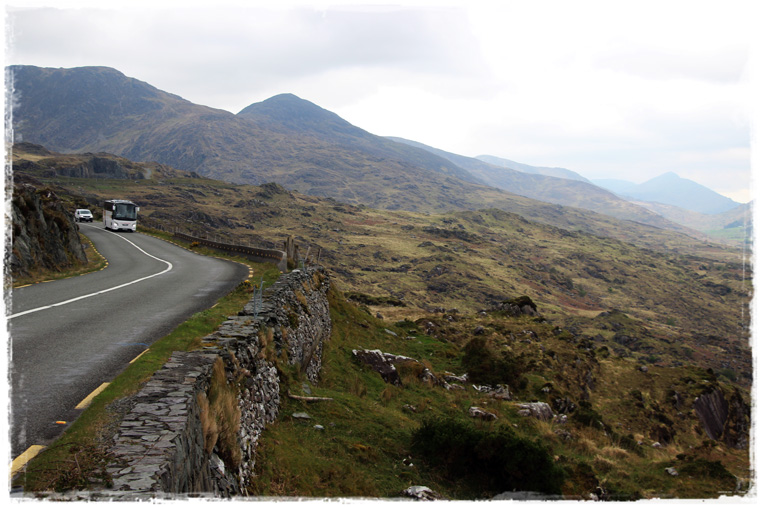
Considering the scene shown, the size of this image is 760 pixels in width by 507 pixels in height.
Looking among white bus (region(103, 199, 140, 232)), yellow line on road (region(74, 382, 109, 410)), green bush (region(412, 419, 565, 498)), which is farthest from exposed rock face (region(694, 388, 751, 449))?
white bus (region(103, 199, 140, 232))

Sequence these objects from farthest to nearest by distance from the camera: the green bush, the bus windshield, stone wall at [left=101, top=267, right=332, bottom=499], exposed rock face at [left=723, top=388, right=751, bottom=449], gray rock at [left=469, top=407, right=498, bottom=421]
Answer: the bus windshield, exposed rock face at [left=723, top=388, right=751, bottom=449], gray rock at [left=469, top=407, right=498, bottom=421], the green bush, stone wall at [left=101, top=267, right=332, bottom=499]

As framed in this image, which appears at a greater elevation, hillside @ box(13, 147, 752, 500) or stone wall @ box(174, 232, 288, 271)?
stone wall @ box(174, 232, 288, 271)

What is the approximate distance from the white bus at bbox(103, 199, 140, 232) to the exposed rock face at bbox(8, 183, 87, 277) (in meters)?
28.2

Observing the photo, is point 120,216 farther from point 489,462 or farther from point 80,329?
point 489,462

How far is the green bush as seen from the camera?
36.9ft

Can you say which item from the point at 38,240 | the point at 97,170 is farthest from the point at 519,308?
the point at 97,170

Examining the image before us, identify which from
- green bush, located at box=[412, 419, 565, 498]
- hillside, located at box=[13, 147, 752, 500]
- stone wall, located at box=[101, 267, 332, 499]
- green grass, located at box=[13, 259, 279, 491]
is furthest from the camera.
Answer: green bush, located at box=[412, 419, 565, 498]

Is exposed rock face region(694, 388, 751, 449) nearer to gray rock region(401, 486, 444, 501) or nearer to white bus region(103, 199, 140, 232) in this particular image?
gray rock region(401, 486, 444, 501)

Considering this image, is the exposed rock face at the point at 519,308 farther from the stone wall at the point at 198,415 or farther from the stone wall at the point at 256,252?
the stone wall at the point at 198,415

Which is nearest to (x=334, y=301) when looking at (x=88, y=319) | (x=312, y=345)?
(x=312, y=345)

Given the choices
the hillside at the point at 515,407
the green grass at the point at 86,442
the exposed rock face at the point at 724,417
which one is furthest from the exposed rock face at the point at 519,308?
the green grass at the point at 86,442

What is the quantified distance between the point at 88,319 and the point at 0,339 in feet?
14.5

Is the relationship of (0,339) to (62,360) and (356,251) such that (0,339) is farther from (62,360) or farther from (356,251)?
(356,251)

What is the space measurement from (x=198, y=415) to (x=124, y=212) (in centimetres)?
6016
